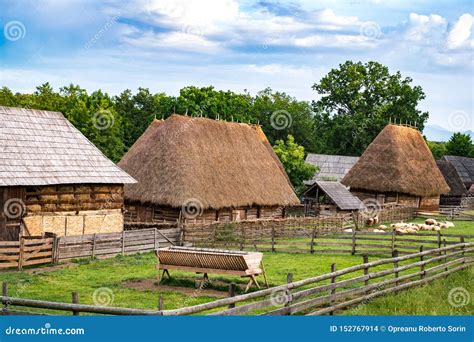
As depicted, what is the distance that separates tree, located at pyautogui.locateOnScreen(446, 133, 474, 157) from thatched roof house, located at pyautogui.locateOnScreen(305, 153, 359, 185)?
24318mm

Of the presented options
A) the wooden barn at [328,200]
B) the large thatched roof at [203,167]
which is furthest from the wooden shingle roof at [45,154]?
the wooden barn at [328,200]

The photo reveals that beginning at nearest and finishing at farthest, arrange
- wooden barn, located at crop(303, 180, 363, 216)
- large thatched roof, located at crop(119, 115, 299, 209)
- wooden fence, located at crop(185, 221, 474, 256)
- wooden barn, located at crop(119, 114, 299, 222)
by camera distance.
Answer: wooden fence, located at crop(185, 221, 474, 256)
wooden barn, located at crop(119, 114, 299, 222)
large thatched roof, located at crop(119, 115, 299, 209)
wooden barn, located at crop(303, 180, 363, 216)

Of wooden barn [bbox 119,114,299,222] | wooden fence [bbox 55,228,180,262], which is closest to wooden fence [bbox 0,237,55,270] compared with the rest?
wooden fence [bbox 55,228,180,262]

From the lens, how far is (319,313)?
13836 mm

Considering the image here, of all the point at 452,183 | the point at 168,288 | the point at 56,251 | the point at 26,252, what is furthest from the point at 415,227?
the point at 452,183

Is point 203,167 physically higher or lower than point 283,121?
lower

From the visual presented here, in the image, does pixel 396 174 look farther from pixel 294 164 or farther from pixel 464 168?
pixel 464 168

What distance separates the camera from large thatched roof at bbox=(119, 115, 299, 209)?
34.6 metres

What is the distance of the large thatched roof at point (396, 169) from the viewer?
165 ft

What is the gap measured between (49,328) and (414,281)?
9.84 meters

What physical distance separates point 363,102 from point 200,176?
35858 millimetres

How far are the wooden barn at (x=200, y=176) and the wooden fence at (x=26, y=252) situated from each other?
10541mm

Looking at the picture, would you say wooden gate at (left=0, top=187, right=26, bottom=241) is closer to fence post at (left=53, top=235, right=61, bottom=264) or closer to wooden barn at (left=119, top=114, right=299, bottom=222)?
fence post at (left=53, top=235, right=61, bottom=264)

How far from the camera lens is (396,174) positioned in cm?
5038
